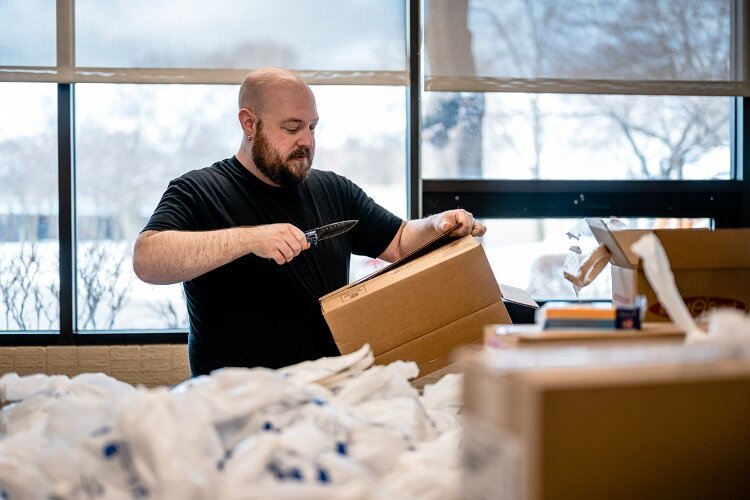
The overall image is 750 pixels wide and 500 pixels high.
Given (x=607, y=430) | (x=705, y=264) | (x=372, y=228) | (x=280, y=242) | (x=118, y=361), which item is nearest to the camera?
(x=607, y=430)

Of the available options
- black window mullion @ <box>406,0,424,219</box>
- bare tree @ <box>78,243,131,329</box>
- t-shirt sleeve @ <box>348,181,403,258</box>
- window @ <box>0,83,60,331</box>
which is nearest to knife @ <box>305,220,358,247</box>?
t-shirt sleeve @ <box>348,181,403,258</box>

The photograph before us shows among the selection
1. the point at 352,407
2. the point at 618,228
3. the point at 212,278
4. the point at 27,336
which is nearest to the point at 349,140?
the point at 212,278

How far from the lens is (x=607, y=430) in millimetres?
791

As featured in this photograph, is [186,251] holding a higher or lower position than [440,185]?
lower

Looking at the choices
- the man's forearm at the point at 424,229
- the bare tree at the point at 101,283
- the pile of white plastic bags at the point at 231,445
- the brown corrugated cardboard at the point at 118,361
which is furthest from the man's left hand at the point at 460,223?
the bare tree at the point at 101,283

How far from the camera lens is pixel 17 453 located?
0.96 m

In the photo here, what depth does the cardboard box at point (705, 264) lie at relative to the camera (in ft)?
4.90

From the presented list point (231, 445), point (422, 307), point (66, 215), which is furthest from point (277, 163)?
point (231, 445)

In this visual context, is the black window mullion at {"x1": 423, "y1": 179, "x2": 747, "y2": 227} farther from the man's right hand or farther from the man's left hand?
the man's right hand

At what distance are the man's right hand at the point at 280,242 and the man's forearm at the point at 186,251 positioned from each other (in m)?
0.04

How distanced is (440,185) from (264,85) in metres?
1.05

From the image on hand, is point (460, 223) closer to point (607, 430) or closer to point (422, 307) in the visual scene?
point (422, 307)

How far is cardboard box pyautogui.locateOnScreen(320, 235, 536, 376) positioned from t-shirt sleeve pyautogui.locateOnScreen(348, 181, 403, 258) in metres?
0.68

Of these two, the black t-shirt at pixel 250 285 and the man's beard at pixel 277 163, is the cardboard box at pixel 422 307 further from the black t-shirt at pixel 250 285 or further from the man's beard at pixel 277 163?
the man's beard at pixel 277 163
